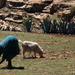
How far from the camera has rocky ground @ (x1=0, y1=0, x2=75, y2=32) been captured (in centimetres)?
4803

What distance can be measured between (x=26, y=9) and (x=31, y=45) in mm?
36979

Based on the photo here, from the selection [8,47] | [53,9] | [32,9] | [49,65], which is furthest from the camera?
[32,9]

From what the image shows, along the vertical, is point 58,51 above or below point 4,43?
below

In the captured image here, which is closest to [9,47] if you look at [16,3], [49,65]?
[49,65]

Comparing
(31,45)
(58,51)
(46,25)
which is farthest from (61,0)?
(31,45)

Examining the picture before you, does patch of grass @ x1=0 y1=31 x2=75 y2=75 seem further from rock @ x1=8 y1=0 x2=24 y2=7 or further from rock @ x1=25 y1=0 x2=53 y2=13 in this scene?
rock @ x1=8 y1=0 x2=24 y2=7

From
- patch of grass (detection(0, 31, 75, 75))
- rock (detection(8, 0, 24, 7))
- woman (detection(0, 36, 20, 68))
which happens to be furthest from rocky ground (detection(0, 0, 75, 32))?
woman (detection(0, 36, 20, 68))

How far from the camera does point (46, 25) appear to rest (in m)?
33.6

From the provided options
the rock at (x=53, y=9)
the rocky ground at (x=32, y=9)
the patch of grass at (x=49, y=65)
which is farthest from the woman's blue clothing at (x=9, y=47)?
the rock at (x=53, y=9)

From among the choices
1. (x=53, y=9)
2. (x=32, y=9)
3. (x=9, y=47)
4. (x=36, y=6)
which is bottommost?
(x=32, y=9)

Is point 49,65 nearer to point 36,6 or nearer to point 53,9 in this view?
point 53,9

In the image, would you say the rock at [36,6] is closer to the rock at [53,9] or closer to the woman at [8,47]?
the rock at [53,9]

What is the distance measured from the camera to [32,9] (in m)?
52.7

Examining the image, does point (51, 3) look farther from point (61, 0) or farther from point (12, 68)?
point (12, 68)
